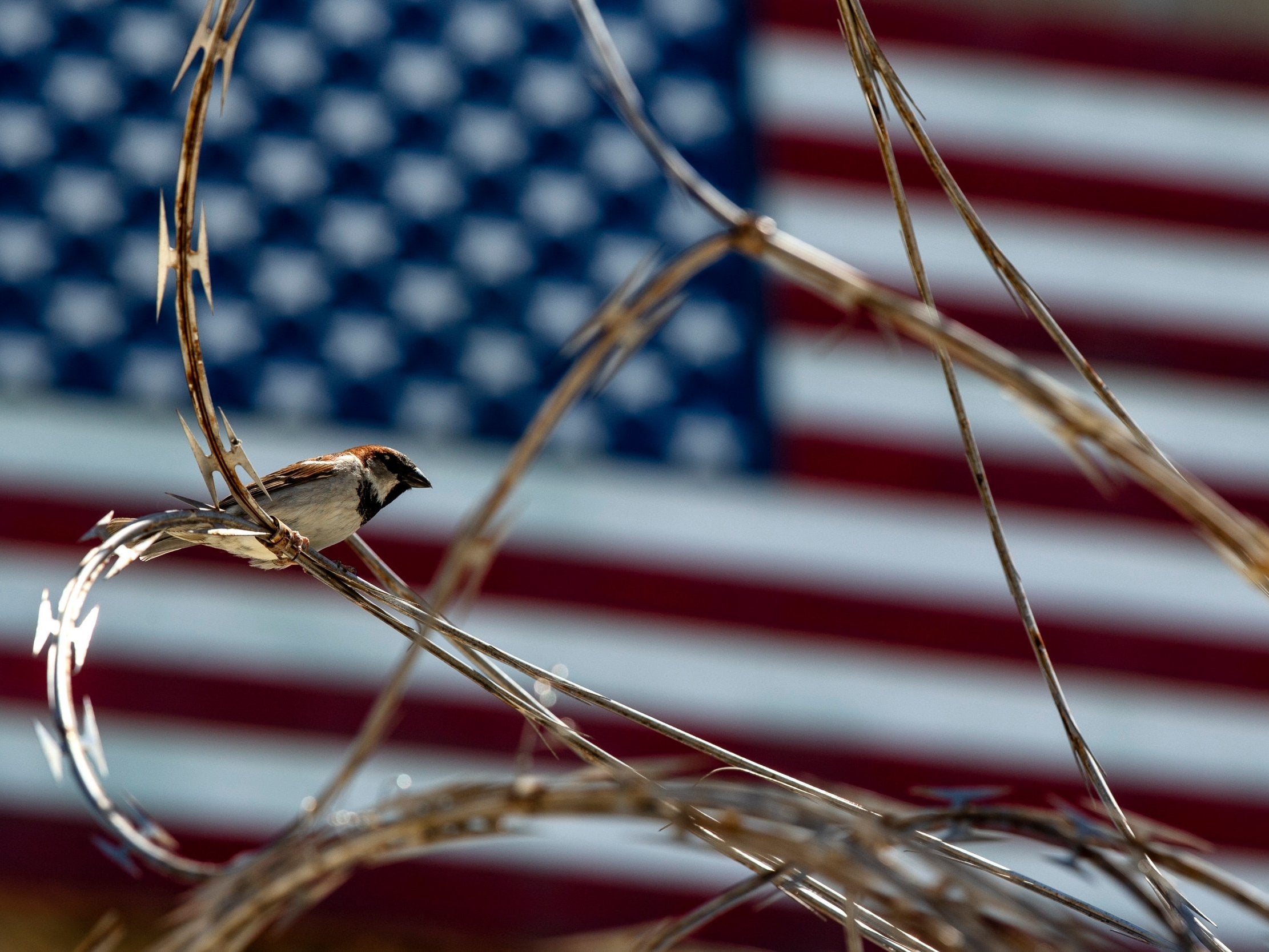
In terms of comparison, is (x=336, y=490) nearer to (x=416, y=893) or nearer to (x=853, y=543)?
(x=416, y=893)

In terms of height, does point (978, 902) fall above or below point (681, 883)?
below

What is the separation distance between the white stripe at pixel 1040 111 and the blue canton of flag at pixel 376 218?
353 mm

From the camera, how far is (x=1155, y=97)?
6.80 m

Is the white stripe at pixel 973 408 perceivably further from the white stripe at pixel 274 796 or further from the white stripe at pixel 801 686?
the white stripe at pixel 274 796

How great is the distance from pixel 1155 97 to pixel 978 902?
655 cm

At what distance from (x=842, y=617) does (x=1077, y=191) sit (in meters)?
2.36

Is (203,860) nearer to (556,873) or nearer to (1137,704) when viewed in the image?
(556,873)

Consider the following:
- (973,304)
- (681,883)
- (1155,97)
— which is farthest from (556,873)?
(1155,97)

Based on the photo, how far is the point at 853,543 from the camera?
6094mm

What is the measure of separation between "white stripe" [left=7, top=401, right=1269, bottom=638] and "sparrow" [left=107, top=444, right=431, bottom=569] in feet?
8.38

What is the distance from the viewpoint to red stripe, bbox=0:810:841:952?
546 centimetres

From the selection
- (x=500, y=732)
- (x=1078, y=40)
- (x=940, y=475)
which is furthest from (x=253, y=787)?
(x=1078, y=40)

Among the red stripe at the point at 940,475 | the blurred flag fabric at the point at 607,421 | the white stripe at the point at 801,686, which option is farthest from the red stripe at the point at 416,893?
the red stripe at the point at 940,475

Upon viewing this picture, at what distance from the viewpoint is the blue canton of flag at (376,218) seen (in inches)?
231
